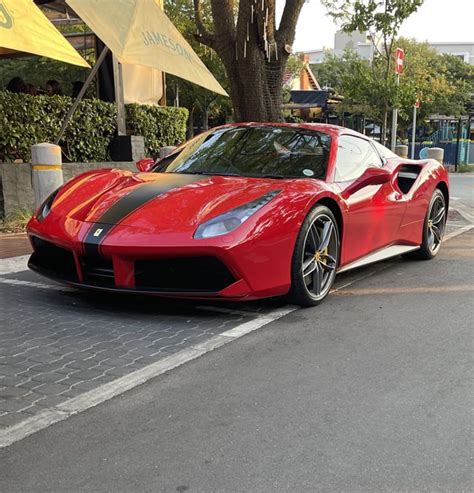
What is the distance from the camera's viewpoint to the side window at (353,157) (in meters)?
4.84

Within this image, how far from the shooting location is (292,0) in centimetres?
859

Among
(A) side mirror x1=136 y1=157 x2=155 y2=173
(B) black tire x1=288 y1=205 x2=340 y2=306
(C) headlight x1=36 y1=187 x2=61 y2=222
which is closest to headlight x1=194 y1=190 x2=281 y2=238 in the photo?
(B) black tire x1=288 y1=205 x2=340 y2=306

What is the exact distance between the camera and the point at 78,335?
3.62 metres

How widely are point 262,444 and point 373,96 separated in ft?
39.5

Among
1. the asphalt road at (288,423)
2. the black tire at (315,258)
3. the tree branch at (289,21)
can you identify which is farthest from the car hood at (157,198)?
the tree branch at (289,21)

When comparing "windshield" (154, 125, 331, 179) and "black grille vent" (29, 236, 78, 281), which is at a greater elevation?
"windshield" (154, 125, 331, 179)

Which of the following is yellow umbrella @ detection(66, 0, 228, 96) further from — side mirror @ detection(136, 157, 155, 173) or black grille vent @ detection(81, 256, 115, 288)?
black grille vent @ detection(81, 256, 115, 288)

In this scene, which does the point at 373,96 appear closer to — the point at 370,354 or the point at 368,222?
the point at 368,222

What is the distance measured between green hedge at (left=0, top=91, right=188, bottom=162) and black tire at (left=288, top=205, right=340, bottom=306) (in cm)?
592

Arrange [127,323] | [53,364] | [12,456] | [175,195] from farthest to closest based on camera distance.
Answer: [175,195] < [127,323] < [53,364] < [12,456]

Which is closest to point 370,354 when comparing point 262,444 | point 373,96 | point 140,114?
point 262,444

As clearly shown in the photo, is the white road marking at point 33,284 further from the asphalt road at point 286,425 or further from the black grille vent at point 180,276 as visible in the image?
the asphalt road at point 286,425

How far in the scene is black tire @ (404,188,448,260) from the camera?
20.0 feet

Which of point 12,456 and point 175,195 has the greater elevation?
point 175,195
